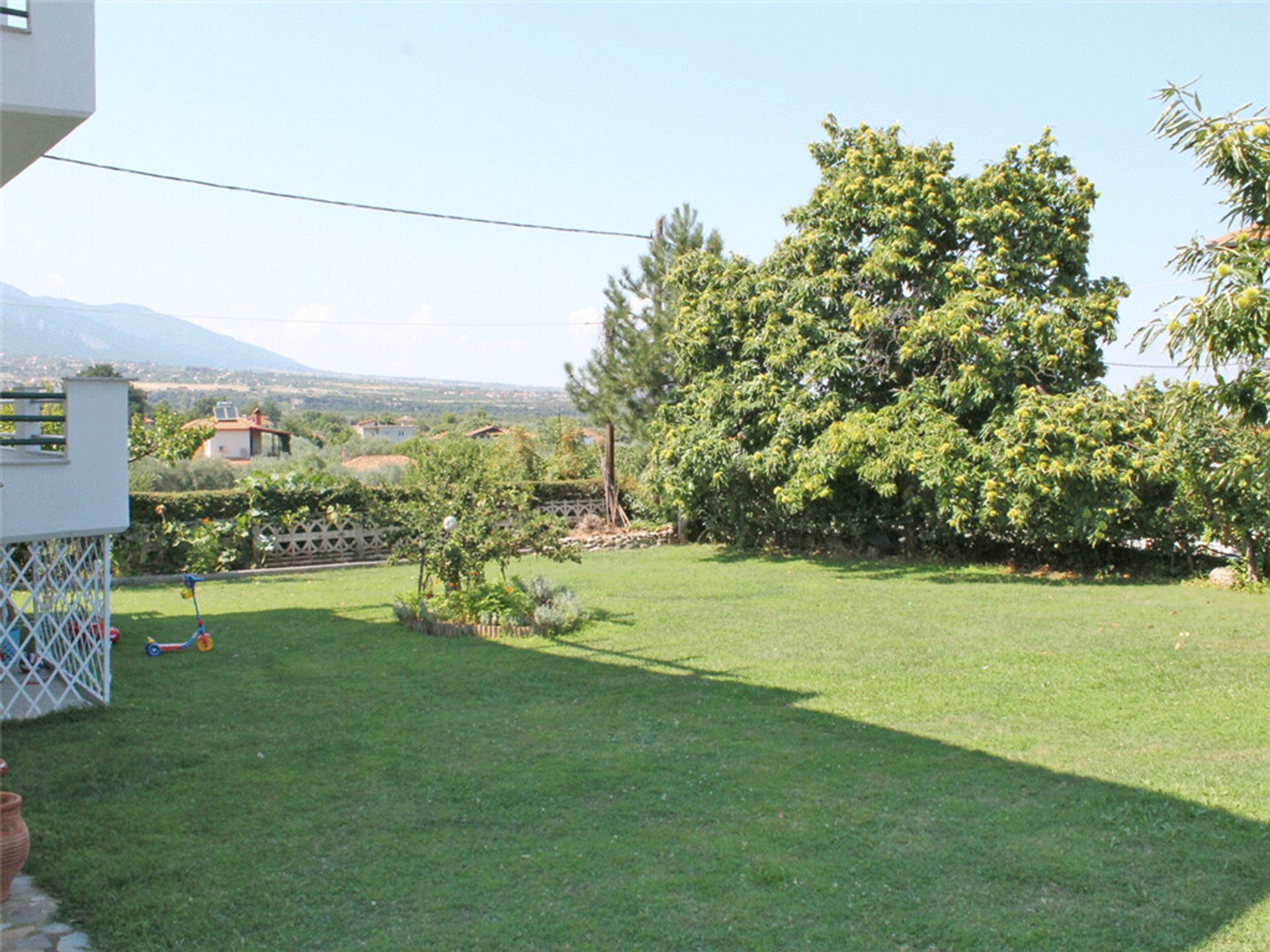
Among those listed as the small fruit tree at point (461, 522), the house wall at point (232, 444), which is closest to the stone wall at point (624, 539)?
the small fruit tree at point (461, 522)

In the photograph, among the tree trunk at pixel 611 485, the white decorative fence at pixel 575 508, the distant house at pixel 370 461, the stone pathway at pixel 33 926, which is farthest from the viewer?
the distant house at pixel 370 461

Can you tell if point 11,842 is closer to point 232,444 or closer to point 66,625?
point 66,625

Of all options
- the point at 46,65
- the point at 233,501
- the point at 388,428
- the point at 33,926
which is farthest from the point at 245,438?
the point at 33,926

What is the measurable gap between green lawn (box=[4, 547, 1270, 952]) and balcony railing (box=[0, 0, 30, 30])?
489 cm

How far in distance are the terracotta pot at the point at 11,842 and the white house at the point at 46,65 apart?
4.38m

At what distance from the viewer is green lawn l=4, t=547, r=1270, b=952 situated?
459 centimetres

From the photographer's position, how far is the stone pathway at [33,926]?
167 inches

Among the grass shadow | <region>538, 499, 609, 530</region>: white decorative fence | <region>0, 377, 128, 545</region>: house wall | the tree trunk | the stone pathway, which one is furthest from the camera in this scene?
the tree trunk

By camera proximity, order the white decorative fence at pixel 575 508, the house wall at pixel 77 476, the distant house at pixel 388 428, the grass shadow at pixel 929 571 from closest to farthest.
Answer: the house wall at pixel 77 476 < the grass shadow at pixel 929 571 < the white decorative fence at pixel 575 508 < the distant house at pixel 388 428

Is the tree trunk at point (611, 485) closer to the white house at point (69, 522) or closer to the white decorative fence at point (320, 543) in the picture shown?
the white decorative fence at point (320, 543)

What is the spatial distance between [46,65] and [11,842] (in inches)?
191

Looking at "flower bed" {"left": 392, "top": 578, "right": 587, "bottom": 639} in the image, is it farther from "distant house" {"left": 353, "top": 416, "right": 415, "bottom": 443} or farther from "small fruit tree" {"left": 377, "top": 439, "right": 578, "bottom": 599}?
"distant house" {"left": 353, "top": 416, "right": 415, "bottom": 443}

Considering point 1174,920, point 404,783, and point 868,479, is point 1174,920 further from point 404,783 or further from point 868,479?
point 868,479

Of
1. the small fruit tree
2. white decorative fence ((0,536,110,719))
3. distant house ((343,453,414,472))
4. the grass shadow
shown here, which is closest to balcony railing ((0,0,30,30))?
white decorative fence ((0,536,110,719))
